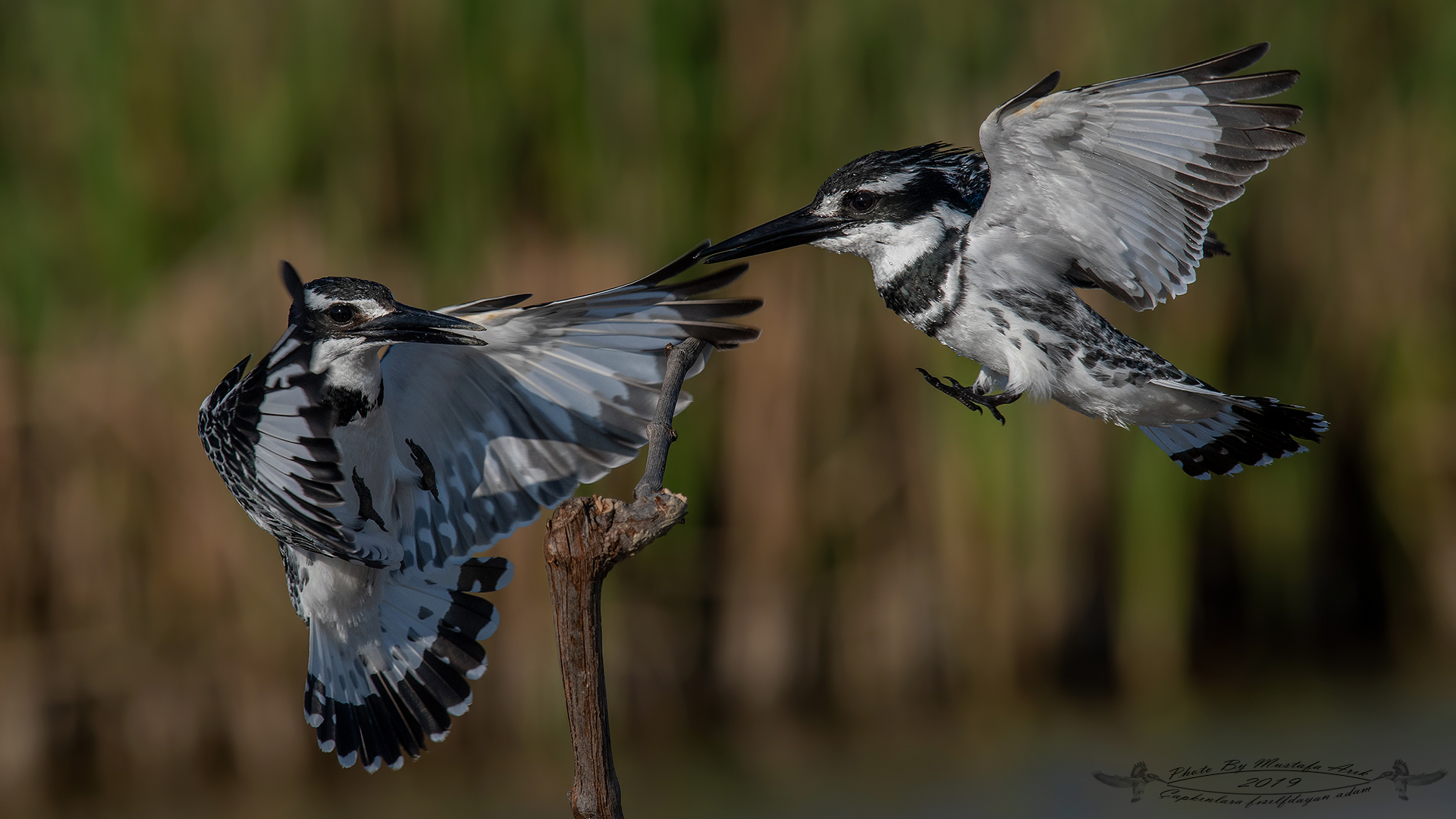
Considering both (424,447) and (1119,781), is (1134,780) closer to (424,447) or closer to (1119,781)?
(1119,781)

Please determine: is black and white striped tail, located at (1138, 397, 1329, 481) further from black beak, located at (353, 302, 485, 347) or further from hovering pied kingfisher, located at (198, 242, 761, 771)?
black beak, located at (353, 302, 485, 347)

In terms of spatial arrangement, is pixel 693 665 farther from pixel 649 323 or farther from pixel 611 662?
pixel 649 323

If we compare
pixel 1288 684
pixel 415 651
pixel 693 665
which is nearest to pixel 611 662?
pixel 693 665

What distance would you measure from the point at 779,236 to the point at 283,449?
0.71m

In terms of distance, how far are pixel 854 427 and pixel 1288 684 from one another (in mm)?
2115

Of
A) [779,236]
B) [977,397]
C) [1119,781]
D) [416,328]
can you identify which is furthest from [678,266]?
[1119,781]

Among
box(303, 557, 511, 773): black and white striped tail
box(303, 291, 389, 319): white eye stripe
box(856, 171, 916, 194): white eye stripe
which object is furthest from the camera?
box(303, 557, 511, 773): black and white striped tail

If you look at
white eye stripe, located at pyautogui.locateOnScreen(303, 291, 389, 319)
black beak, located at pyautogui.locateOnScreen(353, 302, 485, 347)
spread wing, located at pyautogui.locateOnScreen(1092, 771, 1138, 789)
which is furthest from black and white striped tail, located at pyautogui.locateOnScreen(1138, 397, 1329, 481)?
spread wing, located at pyautogui.locateOnScreen(1092, 771, 1138, 789)

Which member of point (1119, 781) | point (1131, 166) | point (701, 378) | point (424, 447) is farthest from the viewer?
point (701, 378)

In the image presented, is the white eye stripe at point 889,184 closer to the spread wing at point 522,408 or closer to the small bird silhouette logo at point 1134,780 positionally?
the spread wing at point 522,408

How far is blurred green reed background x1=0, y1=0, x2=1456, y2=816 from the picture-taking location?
363 centimetres

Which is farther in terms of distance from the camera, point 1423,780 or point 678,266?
point 1423,780

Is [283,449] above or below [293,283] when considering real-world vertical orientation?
below

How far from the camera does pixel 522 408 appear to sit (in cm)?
221
